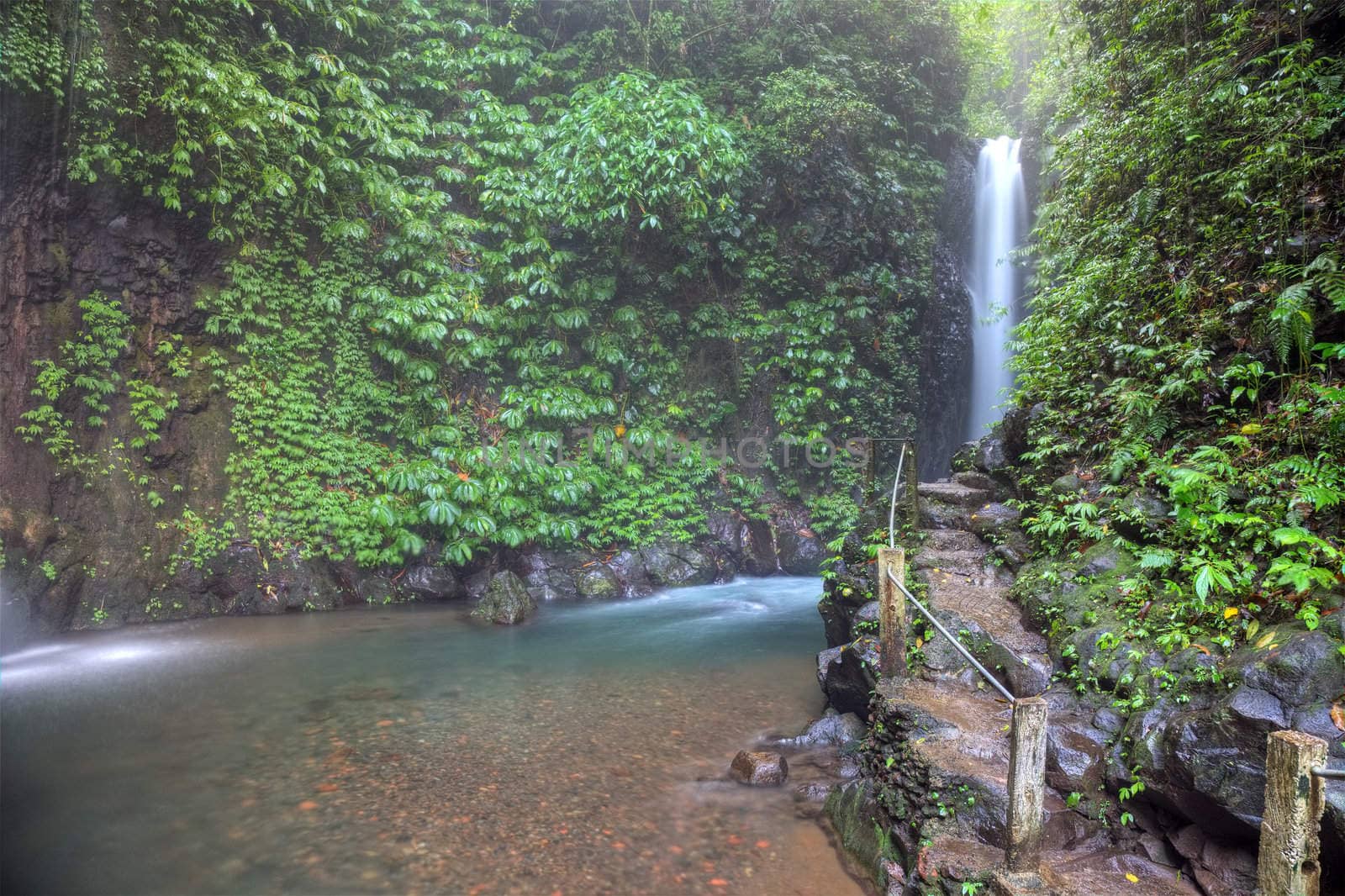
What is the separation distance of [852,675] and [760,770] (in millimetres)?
1134

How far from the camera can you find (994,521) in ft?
21.3

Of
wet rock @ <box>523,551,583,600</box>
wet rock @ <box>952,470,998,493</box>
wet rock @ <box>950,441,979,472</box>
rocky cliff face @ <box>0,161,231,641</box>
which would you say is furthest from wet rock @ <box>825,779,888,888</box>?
rocky cliff face @ <box>0,161,231,641</box>

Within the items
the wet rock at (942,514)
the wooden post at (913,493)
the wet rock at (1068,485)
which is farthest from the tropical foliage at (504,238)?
the wet rock at (1068,485)

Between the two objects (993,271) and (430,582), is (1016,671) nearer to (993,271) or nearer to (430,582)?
(430,582)

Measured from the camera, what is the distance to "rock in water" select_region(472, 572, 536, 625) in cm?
935

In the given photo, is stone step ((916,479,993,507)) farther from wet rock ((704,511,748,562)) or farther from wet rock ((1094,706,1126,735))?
wet rock ((704,511,748,562))

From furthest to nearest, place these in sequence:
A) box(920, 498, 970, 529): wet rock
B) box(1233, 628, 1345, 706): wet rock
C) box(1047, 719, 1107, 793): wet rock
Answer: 1. box(920, 498, 970, 529): wet rock
2. box(1047, 719, 1107, 793): wet rock
3. box(1233, 628, 1345, 706): wet rock

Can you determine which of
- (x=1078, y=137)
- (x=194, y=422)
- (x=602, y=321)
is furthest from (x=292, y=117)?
(x=1078, y=137)

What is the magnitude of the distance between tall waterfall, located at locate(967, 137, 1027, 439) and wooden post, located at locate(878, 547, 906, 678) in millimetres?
9474

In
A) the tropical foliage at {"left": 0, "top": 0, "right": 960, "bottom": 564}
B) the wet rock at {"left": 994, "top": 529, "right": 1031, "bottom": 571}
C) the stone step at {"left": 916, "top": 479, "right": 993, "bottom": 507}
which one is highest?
the tropical foliage at {"left": 0, "top": 0, "right": 960, "bottom": 564}

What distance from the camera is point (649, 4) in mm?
13023

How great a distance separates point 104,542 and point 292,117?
611 centimetres

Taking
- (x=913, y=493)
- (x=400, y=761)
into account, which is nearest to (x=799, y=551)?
(x=913, y=493)

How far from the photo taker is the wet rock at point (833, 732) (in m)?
5.59
